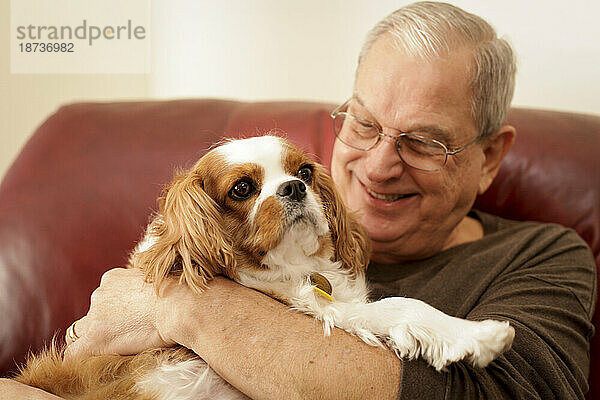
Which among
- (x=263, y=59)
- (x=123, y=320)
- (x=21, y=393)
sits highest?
(x=263, y=59)

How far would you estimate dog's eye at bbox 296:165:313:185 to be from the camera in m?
1.35

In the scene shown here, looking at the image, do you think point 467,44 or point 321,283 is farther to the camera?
point 467,44

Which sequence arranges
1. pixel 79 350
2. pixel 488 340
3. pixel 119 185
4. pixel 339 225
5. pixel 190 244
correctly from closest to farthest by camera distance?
pixel 488 340
pixel 190 244
pixel 79 350
pixel 339 225
pixel 119 185

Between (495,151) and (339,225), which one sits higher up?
(495,151)

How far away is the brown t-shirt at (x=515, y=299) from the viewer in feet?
3.80

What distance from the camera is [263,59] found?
278cm

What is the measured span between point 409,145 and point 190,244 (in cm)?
69

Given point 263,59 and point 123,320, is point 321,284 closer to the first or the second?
point 123,320

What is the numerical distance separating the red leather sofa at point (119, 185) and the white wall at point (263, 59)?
358mm

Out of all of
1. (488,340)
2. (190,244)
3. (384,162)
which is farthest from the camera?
(384,162)

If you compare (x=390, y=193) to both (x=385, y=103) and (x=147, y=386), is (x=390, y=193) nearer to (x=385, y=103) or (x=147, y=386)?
(x=385, y=103)

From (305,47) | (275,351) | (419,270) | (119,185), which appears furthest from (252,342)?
(305,47)

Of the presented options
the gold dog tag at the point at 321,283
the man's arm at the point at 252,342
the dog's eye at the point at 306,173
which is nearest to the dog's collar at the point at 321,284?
the gold dog tag at the point at 321,283

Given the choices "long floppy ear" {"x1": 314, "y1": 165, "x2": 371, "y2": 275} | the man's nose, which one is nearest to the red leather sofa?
the man's nose
